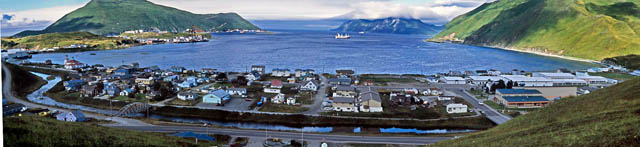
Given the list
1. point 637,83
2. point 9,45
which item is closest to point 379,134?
point 637,83

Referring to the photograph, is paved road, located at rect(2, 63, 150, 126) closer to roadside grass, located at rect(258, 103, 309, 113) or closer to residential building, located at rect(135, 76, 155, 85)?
roadside grass, located at rect(258, 103, 309, 113)

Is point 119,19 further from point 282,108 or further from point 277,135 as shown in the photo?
point 277,135

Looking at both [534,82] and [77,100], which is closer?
[77,100]

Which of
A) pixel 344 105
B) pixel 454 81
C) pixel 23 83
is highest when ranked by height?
pixel 454 81

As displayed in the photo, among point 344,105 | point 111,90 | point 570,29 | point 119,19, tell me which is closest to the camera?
point 344,105

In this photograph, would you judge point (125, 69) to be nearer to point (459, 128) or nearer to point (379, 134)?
point (379, 134)

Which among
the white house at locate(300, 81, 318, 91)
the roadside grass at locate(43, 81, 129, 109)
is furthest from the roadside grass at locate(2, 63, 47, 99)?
the white house at locate(300, 81, 318, 91)

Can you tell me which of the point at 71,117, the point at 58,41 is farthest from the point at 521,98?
the point at 58,41
